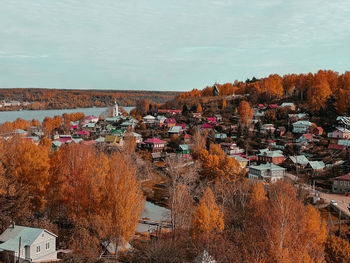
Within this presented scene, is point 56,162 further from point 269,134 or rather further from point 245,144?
point 269,134

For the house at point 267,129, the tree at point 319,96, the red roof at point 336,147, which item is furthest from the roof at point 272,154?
the tree at point 319,96

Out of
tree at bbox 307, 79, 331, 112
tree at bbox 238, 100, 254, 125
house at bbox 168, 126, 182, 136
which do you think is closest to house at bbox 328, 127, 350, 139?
tree at bbox 307, 79, 331, 112

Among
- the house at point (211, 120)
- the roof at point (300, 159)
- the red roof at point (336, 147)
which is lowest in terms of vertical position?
the roof at point (300, 159)

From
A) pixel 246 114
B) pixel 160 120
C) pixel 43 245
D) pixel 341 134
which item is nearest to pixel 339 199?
pixel 341 134

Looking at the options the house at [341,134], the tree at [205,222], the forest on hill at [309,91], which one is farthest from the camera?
the forest on hill at [309,91]

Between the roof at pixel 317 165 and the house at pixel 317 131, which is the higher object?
the house at pixel 317 131

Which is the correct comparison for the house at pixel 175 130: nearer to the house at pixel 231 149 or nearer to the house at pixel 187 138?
the house at pixel 187 138

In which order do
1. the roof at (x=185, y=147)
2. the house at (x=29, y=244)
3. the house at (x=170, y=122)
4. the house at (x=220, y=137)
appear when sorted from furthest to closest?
the house at (x=170, y=122), the house at (x=220, y=137), the roof at (x=185, y=147), the house at (x=29, y=244)
